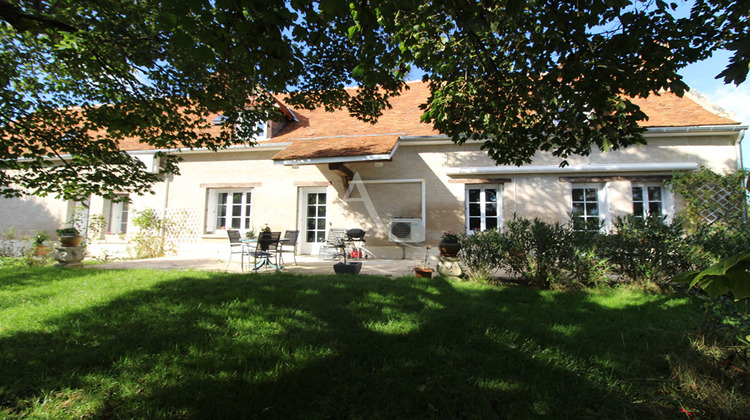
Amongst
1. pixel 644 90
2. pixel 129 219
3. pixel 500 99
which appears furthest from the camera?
pixel 129 219

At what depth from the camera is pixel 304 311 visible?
125 inches

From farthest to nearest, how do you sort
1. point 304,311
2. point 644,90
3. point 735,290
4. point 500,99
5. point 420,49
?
point 500,99, point 420,49, point 304,311, point 644,90, point 735,290

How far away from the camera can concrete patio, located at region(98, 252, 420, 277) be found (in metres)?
6.19

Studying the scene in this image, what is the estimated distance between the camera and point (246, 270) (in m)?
6.36

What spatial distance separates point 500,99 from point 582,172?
564cm

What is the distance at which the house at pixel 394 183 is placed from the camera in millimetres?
7516

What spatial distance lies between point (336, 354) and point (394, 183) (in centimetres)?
655

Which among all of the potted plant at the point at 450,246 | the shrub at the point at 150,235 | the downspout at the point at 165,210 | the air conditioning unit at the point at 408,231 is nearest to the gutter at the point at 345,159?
the air conditioning unit at the point at 408,231

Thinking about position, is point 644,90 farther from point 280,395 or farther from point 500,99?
point 280,395

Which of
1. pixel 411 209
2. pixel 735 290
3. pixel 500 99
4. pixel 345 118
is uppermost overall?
pixel 345 118

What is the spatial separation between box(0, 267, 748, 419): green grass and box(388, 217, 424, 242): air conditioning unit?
4.26 metres

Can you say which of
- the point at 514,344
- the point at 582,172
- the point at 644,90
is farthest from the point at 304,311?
the point at 582,172

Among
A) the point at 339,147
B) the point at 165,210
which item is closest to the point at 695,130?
the point at 339,147

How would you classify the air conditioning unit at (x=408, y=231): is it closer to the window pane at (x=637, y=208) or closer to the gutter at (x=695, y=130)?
the window pane at (x=637, y=208)
